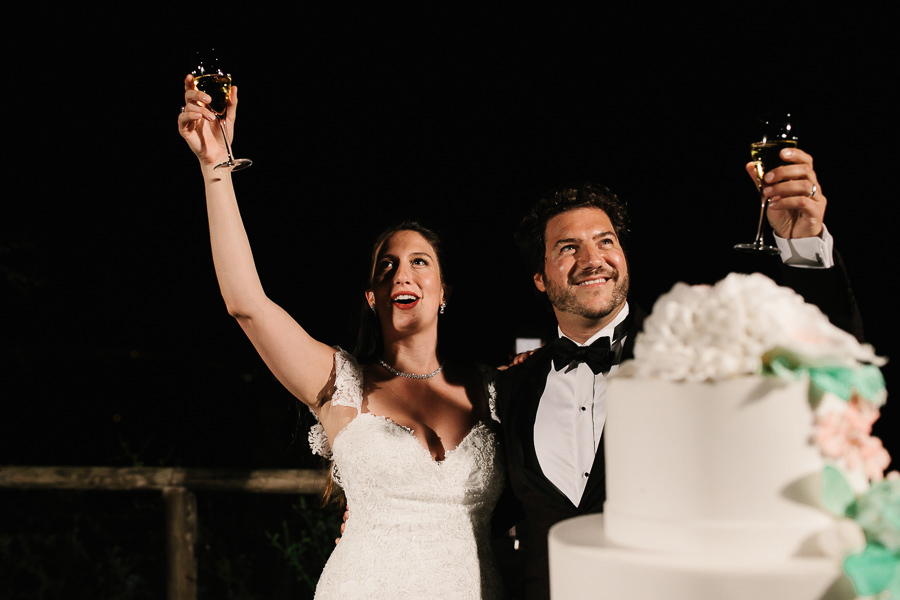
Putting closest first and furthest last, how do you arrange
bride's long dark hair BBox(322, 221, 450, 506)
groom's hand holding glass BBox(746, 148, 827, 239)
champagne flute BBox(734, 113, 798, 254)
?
groom's hand holding glass BBox(746, 148, 827, 239) → champagne flute BBox(734, 113, 798, 254) → bride's long dark hair BBox(322, 221, 450, 506)

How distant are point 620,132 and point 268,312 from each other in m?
4.50

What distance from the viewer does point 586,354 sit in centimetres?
244

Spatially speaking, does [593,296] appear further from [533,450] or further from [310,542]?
[310,542]

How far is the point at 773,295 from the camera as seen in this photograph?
1.15m

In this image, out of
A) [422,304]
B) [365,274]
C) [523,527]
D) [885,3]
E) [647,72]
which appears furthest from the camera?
[647,72]

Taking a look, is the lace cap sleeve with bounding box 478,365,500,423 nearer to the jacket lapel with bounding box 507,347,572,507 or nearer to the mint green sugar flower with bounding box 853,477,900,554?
the jacket lapel with bounding box 507,347,572,507

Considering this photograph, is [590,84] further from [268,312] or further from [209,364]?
[209,364]

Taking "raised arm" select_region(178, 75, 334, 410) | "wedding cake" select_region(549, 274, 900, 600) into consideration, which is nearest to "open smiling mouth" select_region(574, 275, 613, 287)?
"raised arm" select_region(178, 75, 334, 410)

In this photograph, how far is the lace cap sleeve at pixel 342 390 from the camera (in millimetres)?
2619

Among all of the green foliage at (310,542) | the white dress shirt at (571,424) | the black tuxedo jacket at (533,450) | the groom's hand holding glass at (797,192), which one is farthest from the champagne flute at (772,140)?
the green foliage at (310,542)

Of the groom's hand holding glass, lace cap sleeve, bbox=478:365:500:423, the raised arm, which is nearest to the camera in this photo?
the groom's hand holding glass

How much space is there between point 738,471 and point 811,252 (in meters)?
1.04

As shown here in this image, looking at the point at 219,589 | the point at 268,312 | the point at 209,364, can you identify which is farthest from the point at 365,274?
the point at 209,364

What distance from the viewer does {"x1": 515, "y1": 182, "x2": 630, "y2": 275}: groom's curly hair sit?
279 cm
